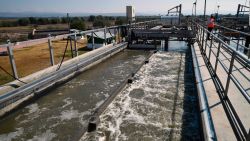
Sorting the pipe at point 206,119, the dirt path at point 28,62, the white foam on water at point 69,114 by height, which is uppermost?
the pipe at point 206,119

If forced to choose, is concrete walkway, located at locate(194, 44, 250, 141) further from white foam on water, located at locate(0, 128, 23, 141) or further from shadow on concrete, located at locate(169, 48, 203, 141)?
white foam on water, located at locate(0, 128, 23, 141)

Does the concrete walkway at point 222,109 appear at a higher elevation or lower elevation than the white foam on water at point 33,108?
higher

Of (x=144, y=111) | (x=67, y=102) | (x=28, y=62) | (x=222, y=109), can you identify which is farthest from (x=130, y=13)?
(x=222, y=109)

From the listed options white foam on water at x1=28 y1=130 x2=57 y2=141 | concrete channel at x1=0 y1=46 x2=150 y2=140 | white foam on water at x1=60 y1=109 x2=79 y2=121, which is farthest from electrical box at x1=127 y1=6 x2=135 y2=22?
white foam on water at x1=28 y1=130 x2=57 y2=141

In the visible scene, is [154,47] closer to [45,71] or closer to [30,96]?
[45,71]

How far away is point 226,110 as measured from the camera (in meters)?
4.08

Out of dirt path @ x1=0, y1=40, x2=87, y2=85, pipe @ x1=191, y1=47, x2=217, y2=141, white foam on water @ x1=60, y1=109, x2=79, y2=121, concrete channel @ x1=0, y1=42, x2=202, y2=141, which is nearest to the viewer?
pipe @ x1=191, y1=47, x2=217, y2=141

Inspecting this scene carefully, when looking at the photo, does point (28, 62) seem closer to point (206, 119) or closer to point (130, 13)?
point (130, 13)

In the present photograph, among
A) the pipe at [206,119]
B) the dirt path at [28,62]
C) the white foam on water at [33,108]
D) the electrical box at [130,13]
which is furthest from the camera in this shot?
the electrical box at [130,13]

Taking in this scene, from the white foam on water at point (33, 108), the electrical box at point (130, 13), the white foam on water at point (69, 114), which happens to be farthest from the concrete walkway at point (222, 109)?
the electrical box at point (130, 13)

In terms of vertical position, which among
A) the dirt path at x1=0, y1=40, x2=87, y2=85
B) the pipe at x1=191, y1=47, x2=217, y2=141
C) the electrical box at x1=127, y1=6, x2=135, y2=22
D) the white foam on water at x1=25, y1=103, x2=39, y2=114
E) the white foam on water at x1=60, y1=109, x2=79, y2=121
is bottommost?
the dirt path at x1=0, y1=40, x2=87, y2=85

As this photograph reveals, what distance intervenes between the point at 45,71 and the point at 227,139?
5918 mm

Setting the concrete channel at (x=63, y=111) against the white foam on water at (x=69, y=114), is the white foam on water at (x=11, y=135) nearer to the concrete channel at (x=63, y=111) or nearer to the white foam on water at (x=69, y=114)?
the concrete channel at (x=63, y=111)

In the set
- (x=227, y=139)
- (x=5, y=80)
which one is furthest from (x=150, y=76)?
(x=5, y=80)
